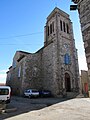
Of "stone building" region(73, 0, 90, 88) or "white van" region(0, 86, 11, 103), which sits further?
"white van" region(0, 86, 11, 103)

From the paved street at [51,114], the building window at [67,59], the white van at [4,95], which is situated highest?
the building window at [67,59]

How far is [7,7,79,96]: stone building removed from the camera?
22109 mm

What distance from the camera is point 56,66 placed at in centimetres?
2214

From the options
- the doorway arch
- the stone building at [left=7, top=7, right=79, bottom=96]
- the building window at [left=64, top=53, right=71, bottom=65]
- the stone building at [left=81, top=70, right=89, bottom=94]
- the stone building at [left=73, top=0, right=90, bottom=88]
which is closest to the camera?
the stone building at [left=73, top=0, right=90, bottom=88]

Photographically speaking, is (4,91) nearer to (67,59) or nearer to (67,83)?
(67,83)

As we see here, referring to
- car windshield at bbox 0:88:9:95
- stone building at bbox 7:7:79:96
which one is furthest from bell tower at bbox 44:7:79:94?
car windshield at bbox 0:88:9:95

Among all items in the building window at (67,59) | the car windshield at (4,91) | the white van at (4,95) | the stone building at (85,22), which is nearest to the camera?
the stone building at (85,22)

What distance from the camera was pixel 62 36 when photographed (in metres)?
25.6

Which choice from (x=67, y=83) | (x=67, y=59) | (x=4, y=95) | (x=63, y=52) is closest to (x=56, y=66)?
(x=67, y=59)

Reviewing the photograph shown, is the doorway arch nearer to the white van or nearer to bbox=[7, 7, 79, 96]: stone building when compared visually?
bbox=[7, 7, 79, 96]: stone building

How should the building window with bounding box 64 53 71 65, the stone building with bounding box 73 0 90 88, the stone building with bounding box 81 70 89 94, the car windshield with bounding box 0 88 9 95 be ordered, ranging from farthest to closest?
1. the stone building with bounding box 81 70 89 94
2. the building window with bounding box 64 53 71 65
3. the car windshield with bounding box 0 88 9 95
4. the stone building with bounding box 73 0 90 88

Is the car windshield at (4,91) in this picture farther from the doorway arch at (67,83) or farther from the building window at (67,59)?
the building window at (67,59)

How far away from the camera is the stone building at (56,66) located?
22109 millimetres

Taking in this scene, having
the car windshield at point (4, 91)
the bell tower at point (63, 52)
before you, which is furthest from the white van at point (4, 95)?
the bell tower at point (63, 52)
